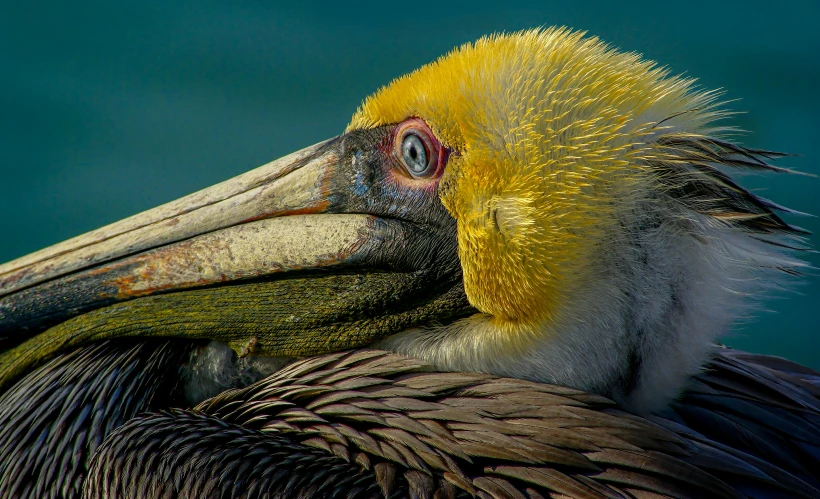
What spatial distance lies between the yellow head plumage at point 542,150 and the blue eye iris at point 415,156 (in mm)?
36

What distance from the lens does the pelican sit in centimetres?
108

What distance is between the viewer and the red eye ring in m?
1.22

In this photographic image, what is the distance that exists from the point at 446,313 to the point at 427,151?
25 centimetres

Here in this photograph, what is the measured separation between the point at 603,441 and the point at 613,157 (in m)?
0.38

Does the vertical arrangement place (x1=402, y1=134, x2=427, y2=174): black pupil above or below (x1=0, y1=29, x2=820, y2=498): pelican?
above

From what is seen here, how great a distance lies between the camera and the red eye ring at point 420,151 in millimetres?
1220

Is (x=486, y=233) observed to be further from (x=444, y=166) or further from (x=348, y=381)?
(x=348, y=381)

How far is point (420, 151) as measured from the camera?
1.23m

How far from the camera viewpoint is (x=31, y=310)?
137cm

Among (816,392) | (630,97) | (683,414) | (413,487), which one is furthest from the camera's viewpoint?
(816,392)

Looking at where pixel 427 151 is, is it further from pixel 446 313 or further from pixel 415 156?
pixel 446 313

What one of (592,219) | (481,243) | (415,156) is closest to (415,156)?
(415,156)

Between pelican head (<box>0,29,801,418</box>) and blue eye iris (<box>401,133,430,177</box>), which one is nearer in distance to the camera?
pelican head (<box>0,29,801,418</box>)

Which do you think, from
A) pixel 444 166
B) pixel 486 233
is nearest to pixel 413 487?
pixel 486 233
